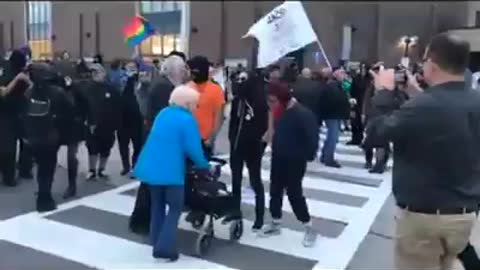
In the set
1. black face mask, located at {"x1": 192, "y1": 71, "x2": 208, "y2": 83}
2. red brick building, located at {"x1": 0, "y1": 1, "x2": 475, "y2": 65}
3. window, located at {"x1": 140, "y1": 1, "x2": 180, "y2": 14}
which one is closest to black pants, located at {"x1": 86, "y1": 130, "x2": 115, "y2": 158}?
black face mask, located at {"x1": 192, "y1": 71, "x2": 208, "y2": 83}

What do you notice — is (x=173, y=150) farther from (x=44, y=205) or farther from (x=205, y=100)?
(x=44, y=205)

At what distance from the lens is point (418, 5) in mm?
51062

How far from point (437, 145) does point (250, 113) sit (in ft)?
12.5

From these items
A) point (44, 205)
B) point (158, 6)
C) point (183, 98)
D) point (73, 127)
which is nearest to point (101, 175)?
point (73, 127)

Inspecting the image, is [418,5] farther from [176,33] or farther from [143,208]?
[143,208]

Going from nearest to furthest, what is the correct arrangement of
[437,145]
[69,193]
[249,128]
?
[437,145], [249,128], [69,193]

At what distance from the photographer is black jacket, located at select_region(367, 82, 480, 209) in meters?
3.36

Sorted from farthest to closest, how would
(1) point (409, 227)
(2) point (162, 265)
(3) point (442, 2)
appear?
(3) point (442, 2)
(2) point (162, 265)
(1) point (409, 227)

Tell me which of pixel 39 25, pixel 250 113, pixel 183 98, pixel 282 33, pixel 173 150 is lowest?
pixel 173 150

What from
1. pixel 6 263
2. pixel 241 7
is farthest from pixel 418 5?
pixel 6 263

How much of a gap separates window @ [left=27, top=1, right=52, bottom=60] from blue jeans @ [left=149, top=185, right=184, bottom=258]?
64596mm

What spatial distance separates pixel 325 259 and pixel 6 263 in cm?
301

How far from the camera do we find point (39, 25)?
229 feet

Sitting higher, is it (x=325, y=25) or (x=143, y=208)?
(x=325, y=25)
